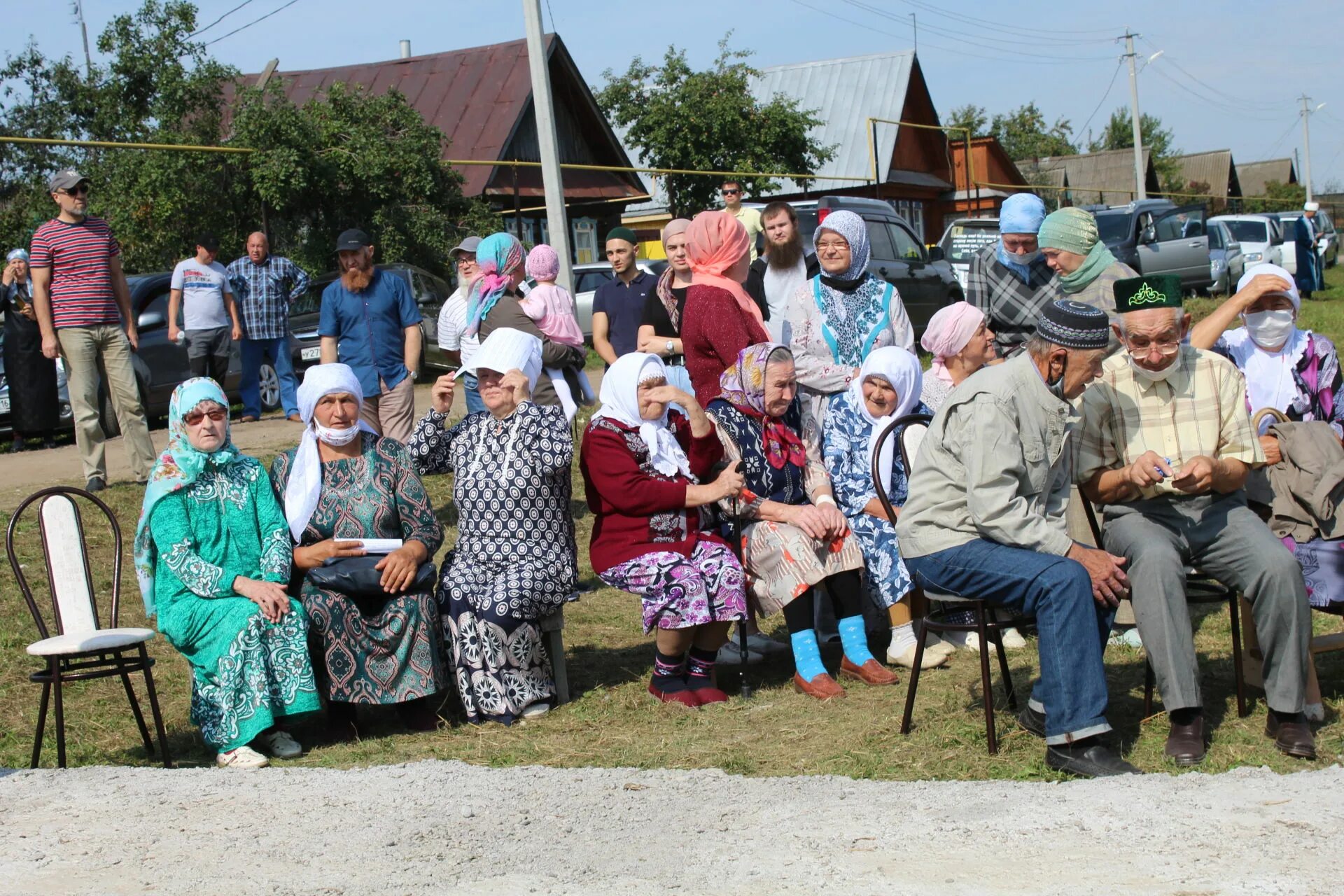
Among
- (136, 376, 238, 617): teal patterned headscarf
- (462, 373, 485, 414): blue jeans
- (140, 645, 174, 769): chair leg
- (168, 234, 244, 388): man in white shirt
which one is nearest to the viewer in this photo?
(140, 645, 174, 769): chair leg

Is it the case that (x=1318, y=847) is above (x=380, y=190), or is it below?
below

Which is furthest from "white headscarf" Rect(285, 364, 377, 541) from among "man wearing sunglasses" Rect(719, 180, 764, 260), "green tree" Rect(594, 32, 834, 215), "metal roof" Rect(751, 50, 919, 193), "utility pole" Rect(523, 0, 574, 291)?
"metal roof" Rect(751, 50, 919, 193)

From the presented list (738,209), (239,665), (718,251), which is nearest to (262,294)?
(738,209)

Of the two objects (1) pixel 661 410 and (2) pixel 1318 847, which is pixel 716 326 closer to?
(1) pixel 661 410

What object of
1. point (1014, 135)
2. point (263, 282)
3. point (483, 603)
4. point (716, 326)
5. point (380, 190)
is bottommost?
point (483, 603)

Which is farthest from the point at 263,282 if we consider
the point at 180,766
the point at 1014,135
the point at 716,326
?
the point at 1014,135

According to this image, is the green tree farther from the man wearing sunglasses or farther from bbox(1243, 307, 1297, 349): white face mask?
bbox(1243, 307, 1297, 349): white face mask

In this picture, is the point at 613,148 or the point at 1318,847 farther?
the point at 613,148

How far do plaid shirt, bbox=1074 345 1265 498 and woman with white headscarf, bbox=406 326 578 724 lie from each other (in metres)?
2.21

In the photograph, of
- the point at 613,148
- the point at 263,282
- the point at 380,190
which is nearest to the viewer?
the point at 263,282

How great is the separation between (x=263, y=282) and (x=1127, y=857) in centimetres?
1098

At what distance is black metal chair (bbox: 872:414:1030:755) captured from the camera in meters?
4.98

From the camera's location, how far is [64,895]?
387cm

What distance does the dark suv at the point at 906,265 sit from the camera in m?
17.5
